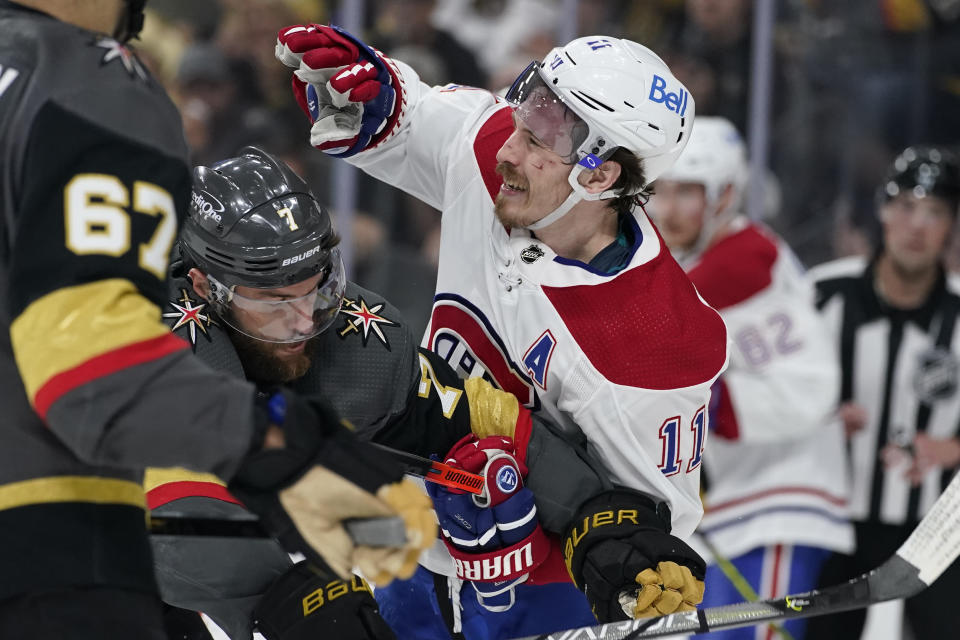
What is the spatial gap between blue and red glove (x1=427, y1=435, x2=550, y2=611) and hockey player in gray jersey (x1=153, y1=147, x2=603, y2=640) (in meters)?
0.04

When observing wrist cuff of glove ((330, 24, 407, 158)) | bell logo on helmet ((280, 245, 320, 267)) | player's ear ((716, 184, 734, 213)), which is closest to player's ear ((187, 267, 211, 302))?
bell logo on helmet ((280, 245, 320, 267))

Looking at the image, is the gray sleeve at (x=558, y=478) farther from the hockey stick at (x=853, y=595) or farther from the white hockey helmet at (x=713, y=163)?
the white hockey helmet at (x=713, y=163)

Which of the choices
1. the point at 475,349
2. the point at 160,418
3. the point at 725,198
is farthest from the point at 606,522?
the point at 725,198

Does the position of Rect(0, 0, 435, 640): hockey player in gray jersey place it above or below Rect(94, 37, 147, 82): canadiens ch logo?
below

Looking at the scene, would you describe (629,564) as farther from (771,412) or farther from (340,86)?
(771,412)

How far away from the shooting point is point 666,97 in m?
2.38

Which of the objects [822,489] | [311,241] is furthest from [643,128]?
[822,489]

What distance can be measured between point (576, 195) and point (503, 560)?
640 millimetres

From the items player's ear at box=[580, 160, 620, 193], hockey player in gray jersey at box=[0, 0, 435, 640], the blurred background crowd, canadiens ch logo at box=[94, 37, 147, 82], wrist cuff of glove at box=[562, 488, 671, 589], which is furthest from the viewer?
the blurred background crowd

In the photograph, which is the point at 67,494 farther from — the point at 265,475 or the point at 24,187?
the point at 24,187

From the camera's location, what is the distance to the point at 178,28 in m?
5.15

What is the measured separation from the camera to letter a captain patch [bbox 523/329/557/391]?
2.35 m

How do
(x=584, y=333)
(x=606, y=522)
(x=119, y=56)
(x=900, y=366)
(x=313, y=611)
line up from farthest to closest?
1. (x=900, y=366)
2. (x=584, y=333)
3. (x=606, y=522)
4. (x=313, y=611)
5. (x=119, y=56)

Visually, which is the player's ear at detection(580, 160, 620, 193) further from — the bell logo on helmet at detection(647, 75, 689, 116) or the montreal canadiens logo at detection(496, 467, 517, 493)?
the montreal canadiens logo at detection(496, 467, 517, 493)
